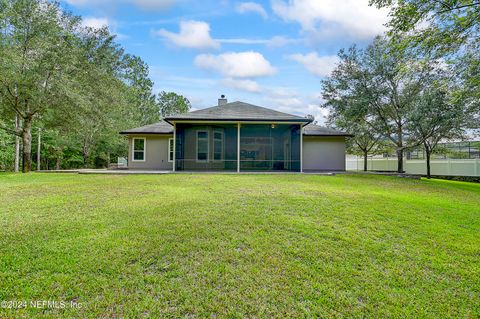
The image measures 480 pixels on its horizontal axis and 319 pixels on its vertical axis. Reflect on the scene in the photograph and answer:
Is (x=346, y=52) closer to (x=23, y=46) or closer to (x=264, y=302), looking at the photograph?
(x=264, y=302)

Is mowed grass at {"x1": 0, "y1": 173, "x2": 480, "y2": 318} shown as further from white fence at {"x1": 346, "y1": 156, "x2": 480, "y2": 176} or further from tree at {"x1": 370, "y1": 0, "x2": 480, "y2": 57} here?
white fence at {"x1": 346, "y1": 156, "x2": 480, "y2": 176}

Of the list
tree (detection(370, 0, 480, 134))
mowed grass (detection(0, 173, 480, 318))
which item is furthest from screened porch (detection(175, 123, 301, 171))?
mowed grass (detection(0, 173, 480, 318))

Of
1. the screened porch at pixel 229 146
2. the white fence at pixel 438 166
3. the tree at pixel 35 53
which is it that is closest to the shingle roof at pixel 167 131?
the screened porch at pixel 229 146

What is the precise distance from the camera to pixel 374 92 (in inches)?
594

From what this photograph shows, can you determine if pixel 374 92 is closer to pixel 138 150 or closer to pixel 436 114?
pixel 436 114

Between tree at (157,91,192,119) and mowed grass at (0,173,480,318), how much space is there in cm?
3333

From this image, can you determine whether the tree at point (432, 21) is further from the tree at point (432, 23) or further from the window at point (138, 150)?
the window at point (138, 150)

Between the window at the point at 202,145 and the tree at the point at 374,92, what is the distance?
872 cm

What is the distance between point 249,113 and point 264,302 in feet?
40.8

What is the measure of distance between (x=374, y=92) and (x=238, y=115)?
27.9ft

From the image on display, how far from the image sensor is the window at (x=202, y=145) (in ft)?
46.2

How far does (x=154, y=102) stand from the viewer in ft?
113

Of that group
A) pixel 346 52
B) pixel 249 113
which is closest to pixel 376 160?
pixel 346 52

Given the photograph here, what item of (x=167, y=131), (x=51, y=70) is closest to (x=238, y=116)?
(x=167, y=131)
